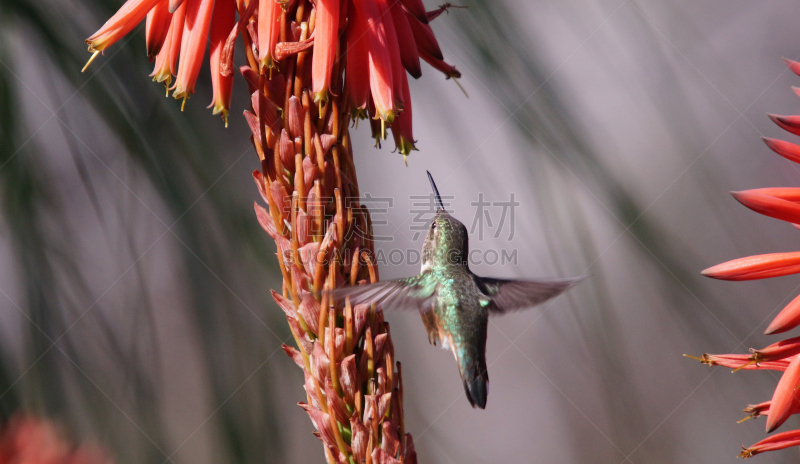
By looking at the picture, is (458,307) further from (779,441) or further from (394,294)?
(779,441)

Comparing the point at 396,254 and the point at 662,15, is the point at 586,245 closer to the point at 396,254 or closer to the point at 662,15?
the point at 396,254

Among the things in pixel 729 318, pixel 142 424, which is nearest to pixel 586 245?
pixel 729 318

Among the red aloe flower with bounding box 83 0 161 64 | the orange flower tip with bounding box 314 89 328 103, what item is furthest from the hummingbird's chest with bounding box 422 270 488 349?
the red aloe flower with bounding box 83 0 161 64

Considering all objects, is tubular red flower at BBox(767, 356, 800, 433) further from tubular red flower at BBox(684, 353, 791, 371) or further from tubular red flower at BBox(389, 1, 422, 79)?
tubular red flower at BBox(389, 1, 422, 79)

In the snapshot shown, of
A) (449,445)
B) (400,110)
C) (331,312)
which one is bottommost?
(449,445)

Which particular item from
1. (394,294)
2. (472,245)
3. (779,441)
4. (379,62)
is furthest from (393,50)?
(472,245)

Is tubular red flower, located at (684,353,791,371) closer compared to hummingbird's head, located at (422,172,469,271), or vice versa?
tubular red flower, located at (684,353,791,371)
